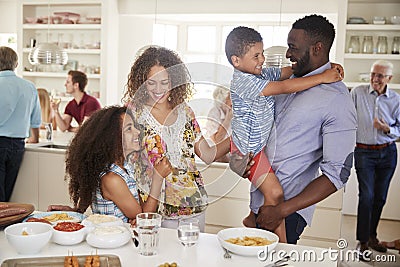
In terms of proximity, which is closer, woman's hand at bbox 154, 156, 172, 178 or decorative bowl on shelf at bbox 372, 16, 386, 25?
woman's hand at bbox 154, 156, 172, 178

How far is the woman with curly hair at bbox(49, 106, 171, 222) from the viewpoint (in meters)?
2.18

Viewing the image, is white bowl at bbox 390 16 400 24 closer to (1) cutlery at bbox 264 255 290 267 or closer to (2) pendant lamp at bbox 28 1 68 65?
(2) pendant lamp at bbox 28 1 68 65

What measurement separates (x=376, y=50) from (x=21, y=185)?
366 cm

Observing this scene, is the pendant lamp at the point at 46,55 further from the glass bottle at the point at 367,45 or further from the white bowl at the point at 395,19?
the white bowl at the point at 395,19

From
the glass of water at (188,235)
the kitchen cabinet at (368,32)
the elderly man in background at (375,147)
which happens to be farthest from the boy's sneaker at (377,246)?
the kitchen cabinet at (368,32)

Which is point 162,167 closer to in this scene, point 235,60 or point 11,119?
point 235,60

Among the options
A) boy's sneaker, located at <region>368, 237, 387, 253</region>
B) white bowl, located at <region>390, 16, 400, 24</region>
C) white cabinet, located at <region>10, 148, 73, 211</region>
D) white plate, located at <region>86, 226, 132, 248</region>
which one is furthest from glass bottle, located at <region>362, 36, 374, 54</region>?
boy's sneaker, located at <region>368, 237, 387, 253</region>

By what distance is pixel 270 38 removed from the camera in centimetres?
670

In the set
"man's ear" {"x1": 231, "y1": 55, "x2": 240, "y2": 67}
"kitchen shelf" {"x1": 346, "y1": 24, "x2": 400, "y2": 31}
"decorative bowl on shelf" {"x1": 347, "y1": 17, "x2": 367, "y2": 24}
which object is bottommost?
"man's ear" {"x1": 231, "y1": 55, "x2": 240, "y2": 67}

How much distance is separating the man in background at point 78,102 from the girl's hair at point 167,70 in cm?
293

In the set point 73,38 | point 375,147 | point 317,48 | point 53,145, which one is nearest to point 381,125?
point 375,147

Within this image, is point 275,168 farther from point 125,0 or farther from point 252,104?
point 125,0

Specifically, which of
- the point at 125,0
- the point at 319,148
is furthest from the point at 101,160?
the point at 125,0

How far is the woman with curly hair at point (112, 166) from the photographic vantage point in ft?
7.15
